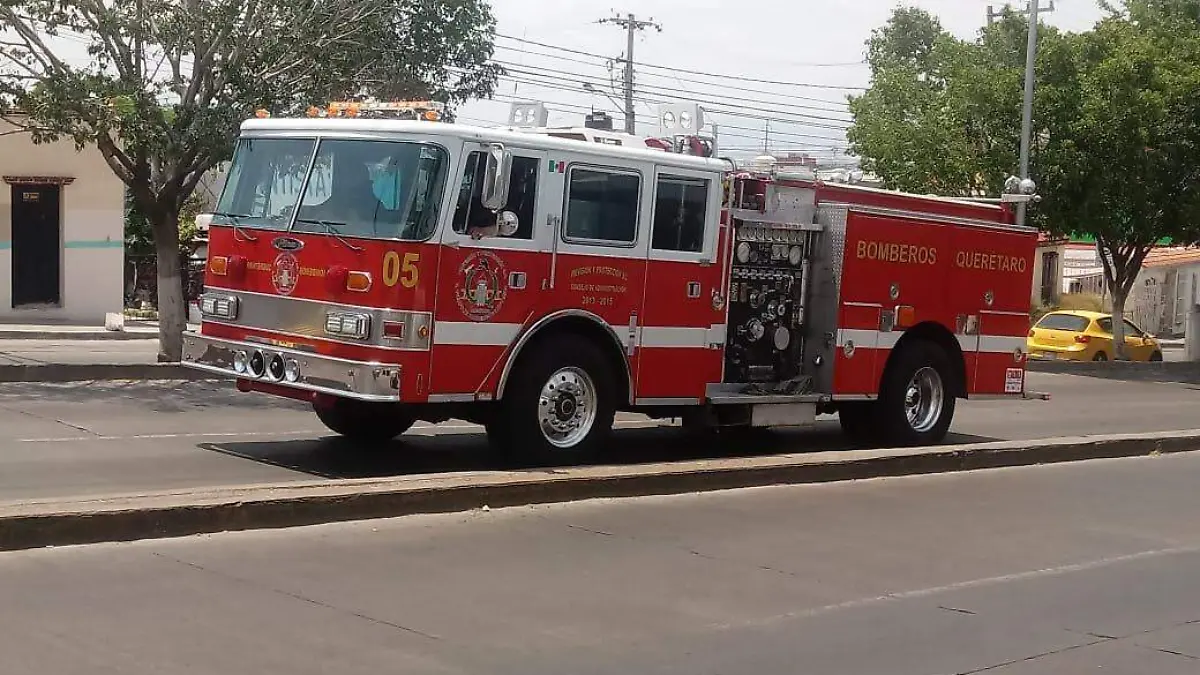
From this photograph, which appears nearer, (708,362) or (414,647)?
(414,647)

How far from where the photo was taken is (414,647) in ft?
21.1

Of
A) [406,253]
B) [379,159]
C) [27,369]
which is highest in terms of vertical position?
[379,159]

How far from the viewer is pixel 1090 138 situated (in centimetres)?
3023

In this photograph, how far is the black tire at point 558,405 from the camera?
1098cm

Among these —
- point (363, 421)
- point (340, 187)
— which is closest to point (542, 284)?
point (340, 187)

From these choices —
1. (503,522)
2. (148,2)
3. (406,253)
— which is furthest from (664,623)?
(148,2)

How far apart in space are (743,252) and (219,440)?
15.2 ft

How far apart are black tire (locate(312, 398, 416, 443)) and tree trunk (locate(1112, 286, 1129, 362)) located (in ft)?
78.6

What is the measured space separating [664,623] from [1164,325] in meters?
58.7

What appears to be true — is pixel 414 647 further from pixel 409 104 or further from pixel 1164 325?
pixel 1164 325

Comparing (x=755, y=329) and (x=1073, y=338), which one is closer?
(x=755, y=329)

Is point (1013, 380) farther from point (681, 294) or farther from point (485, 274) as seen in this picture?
point (485, 274)

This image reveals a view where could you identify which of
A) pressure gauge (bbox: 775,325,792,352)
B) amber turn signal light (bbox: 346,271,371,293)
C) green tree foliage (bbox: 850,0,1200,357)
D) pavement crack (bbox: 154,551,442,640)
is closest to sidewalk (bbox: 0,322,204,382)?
amber turn signal light (bbox: 346,271,371,293)

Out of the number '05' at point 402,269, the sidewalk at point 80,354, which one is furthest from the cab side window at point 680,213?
the sidewalk at point 80,354
